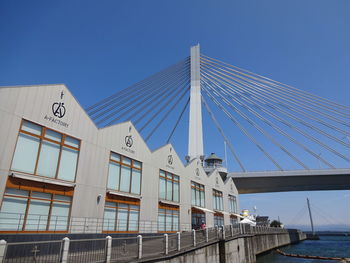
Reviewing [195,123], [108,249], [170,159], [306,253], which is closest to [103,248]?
[108,249]

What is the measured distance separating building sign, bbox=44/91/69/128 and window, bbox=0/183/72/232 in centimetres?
440

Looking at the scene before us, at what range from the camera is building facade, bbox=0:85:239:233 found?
13.9m

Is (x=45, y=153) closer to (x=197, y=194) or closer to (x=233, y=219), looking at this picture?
(x=197, y=194)

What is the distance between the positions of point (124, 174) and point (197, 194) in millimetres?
13511

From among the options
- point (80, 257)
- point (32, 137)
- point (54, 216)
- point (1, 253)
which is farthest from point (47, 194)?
point (1, 253)

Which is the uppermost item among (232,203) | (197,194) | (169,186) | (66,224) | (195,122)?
(195,122)

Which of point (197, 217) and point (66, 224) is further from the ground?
point (197, 217)

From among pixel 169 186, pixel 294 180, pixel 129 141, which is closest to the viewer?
pixel 129 141

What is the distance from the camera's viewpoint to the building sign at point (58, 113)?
1629cm

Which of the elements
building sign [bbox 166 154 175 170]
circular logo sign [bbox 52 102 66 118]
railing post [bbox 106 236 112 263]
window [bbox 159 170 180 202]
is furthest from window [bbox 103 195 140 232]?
railing post [bbox 106 236 112 263]

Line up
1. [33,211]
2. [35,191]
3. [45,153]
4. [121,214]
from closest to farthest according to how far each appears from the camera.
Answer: [33,211] < [35,191] < [45,153] < [121,214]

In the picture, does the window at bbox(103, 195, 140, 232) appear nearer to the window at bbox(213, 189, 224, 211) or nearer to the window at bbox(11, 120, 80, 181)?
the window at bbox(11, 120, 80, 181)

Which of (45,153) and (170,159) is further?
(170,159)

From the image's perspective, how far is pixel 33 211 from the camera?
14406mm
